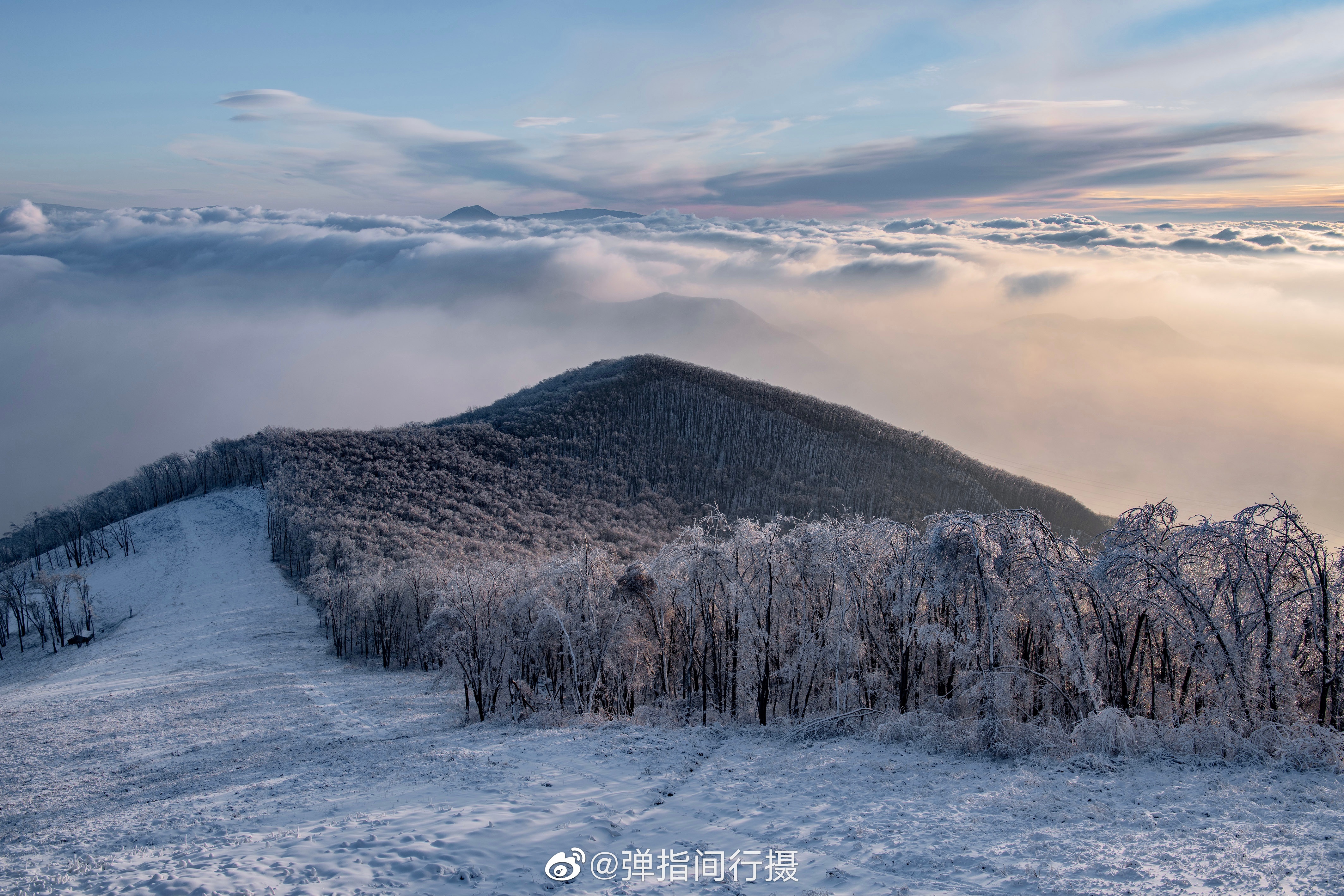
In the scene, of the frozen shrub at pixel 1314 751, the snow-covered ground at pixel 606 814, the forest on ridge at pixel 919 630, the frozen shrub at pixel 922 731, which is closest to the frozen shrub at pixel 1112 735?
the forest on ridge at pixel 919 630

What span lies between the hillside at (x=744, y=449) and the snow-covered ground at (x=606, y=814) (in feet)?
252

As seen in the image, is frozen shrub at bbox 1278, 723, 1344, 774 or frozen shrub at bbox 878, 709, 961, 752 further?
frozen shrub at bbox 878, 709, 961, 752

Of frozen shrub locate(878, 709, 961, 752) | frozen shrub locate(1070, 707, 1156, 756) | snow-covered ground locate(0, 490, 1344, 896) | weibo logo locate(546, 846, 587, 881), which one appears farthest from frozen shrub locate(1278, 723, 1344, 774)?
weibo logo locate(546, 846, 587, 881)

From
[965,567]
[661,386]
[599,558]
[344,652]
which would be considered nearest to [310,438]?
[344,652]

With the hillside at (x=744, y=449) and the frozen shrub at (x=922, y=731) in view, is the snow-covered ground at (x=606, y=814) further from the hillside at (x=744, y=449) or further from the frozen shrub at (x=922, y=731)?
the hillside at (x=744, y=449)

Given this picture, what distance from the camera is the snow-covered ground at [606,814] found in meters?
12.7

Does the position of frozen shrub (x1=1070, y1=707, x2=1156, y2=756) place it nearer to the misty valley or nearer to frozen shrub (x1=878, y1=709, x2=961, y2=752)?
the misty valley

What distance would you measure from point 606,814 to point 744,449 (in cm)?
10127

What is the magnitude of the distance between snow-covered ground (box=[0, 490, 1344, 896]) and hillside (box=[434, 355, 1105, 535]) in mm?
76930

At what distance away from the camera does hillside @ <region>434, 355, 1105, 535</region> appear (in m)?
105

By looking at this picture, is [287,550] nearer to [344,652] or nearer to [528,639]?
[344,652]

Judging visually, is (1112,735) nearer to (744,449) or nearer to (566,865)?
(566,865)

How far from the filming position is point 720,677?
94.7 feet

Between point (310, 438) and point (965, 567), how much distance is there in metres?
85.2
